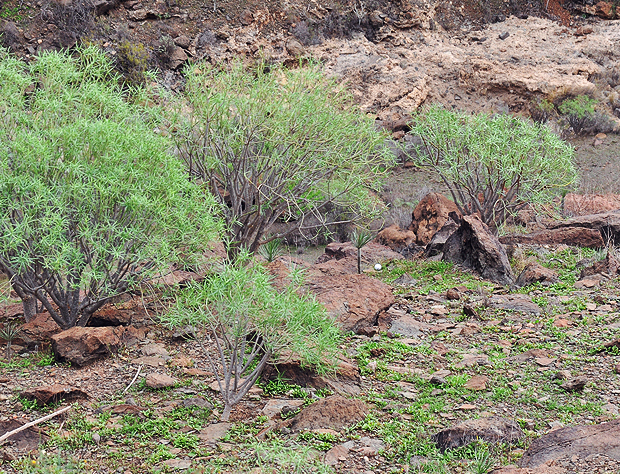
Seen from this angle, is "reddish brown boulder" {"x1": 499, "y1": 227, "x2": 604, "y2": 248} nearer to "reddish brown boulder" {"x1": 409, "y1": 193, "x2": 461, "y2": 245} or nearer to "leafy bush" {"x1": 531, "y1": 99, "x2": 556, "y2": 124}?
"reddish brown boulder" {"x1": 409, "y1": 193, "x2": 461, "y2": 245}

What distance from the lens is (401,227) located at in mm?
13672

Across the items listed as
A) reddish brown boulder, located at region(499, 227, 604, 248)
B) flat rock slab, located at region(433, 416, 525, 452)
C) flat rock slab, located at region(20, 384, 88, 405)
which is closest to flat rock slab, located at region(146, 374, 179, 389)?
flat rock slab, located at region(20, 384, 88, 405)

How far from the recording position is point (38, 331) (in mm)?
6004

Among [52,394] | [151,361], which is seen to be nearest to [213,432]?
[52,394]

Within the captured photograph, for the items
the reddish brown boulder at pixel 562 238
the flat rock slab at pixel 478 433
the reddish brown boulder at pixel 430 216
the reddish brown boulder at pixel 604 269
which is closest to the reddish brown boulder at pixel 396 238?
the reddish brown boulder at pixel 430 216

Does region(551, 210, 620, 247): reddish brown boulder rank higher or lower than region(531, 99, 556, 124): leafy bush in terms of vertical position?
lower

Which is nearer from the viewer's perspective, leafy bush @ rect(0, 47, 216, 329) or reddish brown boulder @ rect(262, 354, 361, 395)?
reddish brown boulder @ rect(262, 354, 361, 395)

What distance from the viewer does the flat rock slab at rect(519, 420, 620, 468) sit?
11.9 ft

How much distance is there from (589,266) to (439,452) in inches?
224

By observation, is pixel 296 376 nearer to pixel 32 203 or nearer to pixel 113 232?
pixel 113 232

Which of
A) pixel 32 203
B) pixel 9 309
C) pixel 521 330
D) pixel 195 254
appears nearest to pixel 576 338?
pixel 521 330

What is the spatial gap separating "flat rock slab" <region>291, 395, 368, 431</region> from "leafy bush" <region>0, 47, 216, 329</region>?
6.39ft

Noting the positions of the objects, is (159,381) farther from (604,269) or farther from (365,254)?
(604,269)

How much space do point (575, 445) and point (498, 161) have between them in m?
7.74
